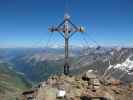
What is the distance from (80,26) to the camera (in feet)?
118

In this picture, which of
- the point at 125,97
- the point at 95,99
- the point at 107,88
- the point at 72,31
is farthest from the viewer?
the point at 72,31

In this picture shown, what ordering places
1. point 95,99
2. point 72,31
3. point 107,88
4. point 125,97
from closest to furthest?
1. point 95,99
2. point 125,97
3. point 107,88
4. point 72,31

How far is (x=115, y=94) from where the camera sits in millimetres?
32094

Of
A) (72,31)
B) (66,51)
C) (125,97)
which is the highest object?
(72,31)

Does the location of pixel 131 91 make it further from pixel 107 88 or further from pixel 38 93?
pixel 38 93

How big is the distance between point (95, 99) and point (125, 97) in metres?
4.70

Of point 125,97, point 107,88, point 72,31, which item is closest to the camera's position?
point 125,97

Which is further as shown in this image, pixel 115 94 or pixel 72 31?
pixel 72 31

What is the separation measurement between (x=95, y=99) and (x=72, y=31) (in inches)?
451

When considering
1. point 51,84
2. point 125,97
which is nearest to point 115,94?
point 125,97

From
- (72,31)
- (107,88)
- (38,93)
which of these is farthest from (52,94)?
(72,31)

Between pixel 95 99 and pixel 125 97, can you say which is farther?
pixel 125 97

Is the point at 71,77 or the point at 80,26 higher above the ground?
the point at 80,26

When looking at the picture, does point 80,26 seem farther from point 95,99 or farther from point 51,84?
point 95,99
